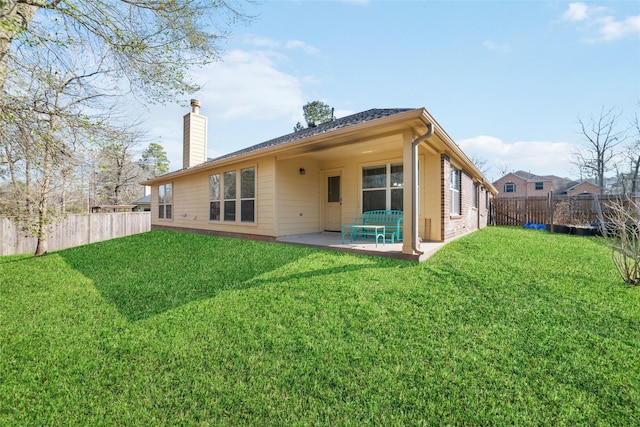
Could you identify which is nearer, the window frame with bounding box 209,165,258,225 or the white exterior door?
the window frame with bounding box 209,165,258,225

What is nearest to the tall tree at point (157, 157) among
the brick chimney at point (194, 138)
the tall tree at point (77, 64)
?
the brick chimney at point (194, 138)

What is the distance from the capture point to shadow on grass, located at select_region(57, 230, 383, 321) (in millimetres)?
3949

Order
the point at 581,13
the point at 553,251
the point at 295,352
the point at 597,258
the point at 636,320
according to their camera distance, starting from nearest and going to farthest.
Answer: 1. the point at 295,352
2. the point at 636,320
3. the point at 597,258
4. the point at 553,251
5. the point at 581,13

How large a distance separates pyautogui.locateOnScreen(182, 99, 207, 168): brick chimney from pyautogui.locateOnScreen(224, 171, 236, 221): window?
3.90 metres

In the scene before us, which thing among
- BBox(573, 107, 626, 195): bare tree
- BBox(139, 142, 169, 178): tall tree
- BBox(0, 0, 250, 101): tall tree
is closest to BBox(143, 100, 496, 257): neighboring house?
BBox(0, 0, 250, 101): tall tree

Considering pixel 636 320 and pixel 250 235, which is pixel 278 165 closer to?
pixel 250 235

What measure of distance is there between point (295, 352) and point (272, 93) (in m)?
7.94

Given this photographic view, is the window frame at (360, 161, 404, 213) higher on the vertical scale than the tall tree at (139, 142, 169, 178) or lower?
lower

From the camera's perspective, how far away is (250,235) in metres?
7.89

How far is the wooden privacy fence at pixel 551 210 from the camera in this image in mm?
11477

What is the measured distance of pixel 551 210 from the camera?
10.3 m

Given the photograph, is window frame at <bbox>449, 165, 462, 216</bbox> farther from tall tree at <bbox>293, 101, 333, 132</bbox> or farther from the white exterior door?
tall tree at <bbox>293, 101, 333, 132</bbox>

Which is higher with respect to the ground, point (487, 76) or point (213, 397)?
point (487, 76)

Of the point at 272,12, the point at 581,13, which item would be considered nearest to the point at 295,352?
the point at 272,12
